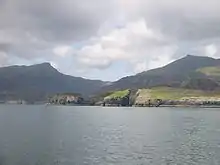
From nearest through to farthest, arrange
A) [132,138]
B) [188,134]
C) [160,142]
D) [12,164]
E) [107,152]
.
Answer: [12,164]
[107,152]
[160,142]
[132,138]
[188,134]

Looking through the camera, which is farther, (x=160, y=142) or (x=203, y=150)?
(x=160, y=142)

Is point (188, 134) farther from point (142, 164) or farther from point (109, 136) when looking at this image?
point (142, 164)

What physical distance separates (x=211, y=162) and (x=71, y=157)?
22.4 metres

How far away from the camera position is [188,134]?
343 feet

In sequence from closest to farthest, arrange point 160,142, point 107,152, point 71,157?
point 71,157 < point 107,152 < point 160,142

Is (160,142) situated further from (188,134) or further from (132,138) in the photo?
(188,134)

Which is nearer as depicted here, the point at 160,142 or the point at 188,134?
the point at 160,142

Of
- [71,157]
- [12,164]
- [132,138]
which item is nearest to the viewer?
[12,164]

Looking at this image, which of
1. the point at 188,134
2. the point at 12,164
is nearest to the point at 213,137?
the point at 188,134

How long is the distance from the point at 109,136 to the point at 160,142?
60.2ft

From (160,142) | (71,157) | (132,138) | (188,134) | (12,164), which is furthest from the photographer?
(188,134)

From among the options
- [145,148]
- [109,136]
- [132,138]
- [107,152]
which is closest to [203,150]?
[145,148]

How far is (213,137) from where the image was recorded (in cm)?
9675

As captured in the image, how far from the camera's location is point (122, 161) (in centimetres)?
6362
